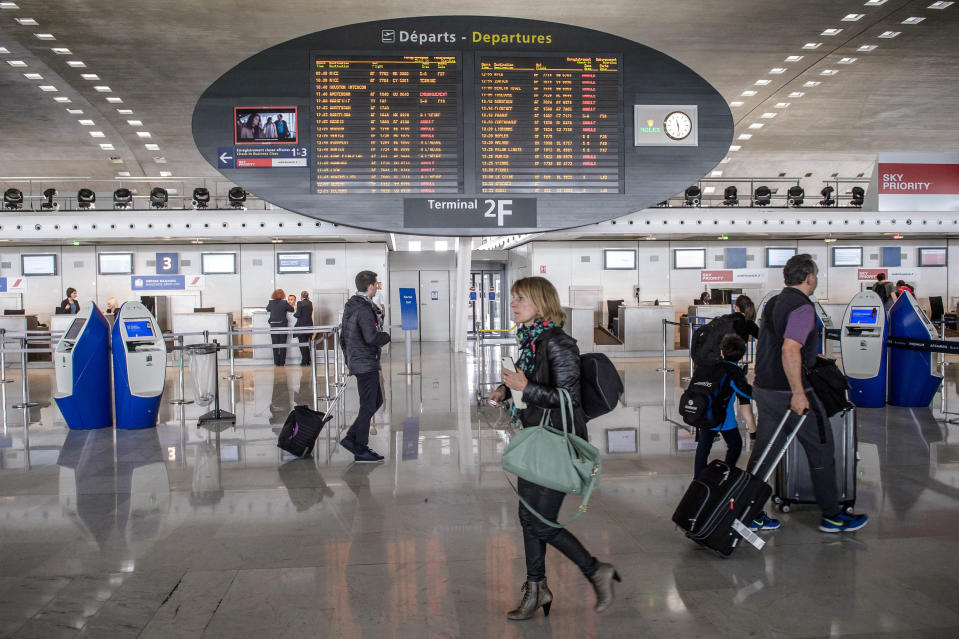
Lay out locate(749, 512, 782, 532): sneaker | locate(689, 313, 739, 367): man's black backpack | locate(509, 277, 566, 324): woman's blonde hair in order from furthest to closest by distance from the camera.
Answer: locate(689, 313, 739, 367): man's black backpack → locate(749, 512, 782, 532): sneaker → locate(509, 277, 566, 324): woman's blonde hair

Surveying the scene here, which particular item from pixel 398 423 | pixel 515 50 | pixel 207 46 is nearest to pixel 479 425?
pixel 398 423

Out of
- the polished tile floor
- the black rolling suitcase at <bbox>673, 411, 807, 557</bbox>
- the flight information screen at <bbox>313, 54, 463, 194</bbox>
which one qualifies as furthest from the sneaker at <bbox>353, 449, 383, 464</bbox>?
the black rolling suitcase at <bbox>673, 411, 807, 557</bbox>

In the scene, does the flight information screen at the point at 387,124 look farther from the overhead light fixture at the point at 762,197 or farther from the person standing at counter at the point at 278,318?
the overhead light fixture at the point at 762,197

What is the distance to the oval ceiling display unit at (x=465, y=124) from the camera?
15.3 ft

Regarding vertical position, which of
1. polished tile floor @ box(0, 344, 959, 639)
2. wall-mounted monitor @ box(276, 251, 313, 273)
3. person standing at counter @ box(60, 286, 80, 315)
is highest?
wall-mounted monitor @ box(276, 251, 313, 273)

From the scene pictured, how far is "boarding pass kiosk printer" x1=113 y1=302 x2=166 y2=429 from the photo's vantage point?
7.71 m

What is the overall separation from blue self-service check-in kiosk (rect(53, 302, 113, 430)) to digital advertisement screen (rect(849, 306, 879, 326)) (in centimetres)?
930

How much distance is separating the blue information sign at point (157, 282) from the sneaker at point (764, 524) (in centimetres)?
1680

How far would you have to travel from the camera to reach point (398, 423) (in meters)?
7.85

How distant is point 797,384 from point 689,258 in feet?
51.0

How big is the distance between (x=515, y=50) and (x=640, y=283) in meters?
14.5

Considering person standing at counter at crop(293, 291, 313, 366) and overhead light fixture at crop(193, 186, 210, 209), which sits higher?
overhead light fixture at crop(193, 186, 210, 209)

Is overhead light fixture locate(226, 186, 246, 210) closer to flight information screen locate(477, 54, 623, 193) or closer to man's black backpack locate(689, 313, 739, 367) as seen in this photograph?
flight information screen locate(477, 54, 623, 193)

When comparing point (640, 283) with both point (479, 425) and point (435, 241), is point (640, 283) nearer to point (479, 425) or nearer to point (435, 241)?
point (435, 241)
